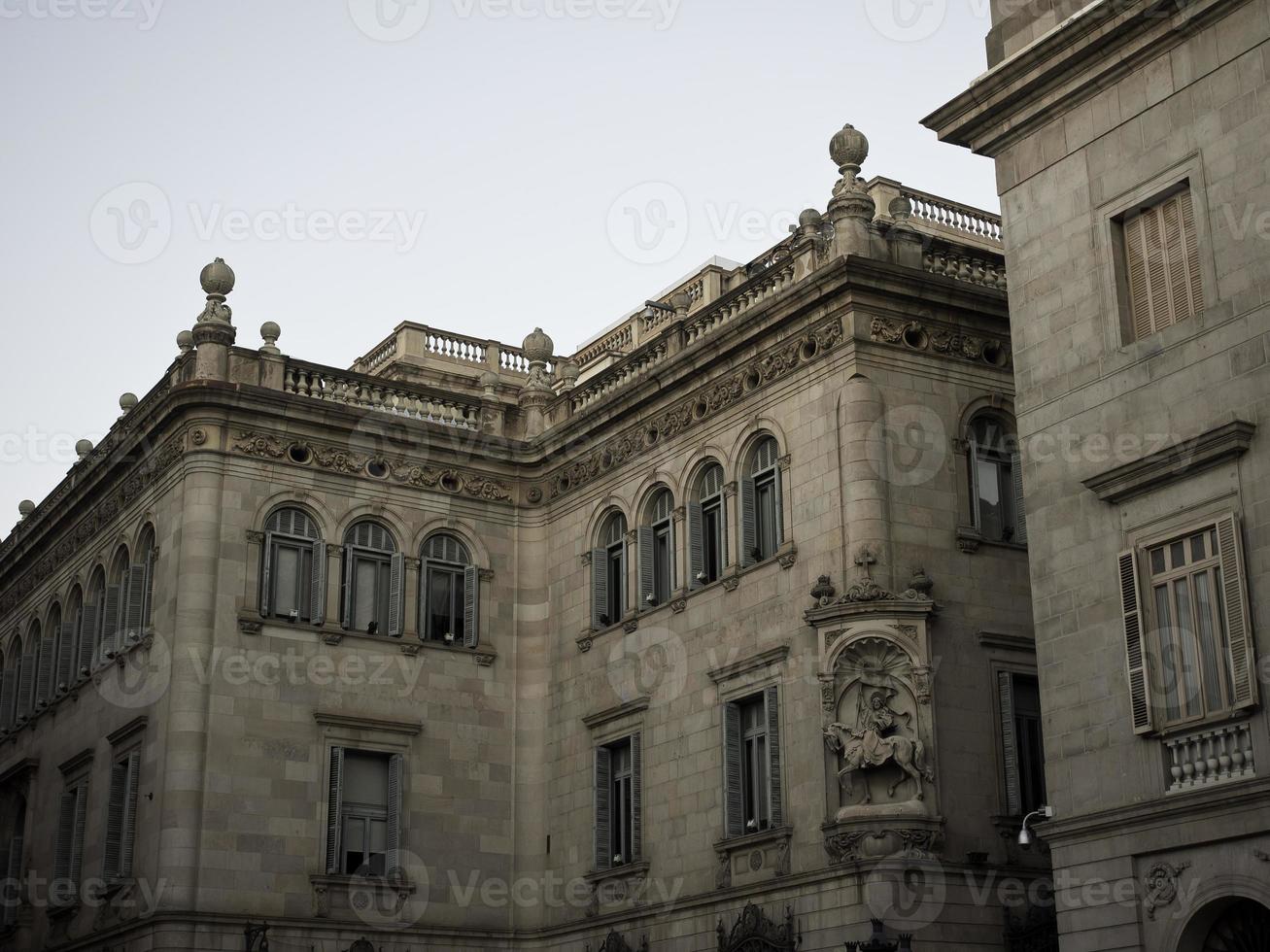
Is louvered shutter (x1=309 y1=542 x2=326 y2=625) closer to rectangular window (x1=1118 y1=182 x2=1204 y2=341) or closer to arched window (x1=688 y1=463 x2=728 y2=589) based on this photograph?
arched window (x1=688 y1=463 x2=728 y2=589)

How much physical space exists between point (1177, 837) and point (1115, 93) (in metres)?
9.30

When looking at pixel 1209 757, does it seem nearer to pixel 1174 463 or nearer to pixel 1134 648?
pixel 1134 648

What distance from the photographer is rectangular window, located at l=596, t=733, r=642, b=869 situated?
105 feet

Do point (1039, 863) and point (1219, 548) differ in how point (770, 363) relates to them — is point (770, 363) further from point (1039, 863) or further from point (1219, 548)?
point (1219, 548)

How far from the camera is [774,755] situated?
28.8 meters

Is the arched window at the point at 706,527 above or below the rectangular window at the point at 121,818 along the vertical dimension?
above

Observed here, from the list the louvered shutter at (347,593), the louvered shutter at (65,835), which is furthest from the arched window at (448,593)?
the louvered shutter at (65,835)

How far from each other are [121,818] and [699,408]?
13.0 metres

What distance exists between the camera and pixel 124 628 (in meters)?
34.9

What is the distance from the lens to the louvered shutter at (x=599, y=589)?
3409 centimetres

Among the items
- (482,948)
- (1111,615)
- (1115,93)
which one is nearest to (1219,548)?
(1111,615)

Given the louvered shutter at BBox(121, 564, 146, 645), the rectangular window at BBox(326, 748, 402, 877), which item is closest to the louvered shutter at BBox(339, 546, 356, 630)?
the rectangular window at BBox(326, 748, 402, 877)

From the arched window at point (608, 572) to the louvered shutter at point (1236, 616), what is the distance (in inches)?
592

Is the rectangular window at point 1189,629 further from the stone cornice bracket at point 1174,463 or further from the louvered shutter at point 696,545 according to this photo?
the louvered shutter at point 696,545
